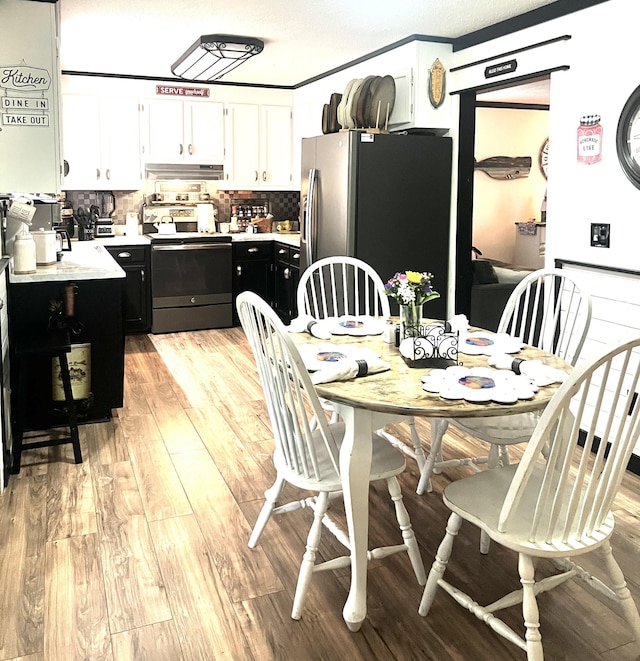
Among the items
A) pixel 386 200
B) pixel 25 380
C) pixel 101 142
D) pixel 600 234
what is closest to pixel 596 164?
pixel 600 234

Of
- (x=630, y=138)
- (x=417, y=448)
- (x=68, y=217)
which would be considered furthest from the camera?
(x=68, y=217)

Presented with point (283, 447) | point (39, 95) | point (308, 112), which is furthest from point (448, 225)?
point (283, 447)

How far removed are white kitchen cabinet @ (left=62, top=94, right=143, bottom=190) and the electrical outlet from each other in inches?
165

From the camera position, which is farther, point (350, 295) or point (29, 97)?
point (350, 295)

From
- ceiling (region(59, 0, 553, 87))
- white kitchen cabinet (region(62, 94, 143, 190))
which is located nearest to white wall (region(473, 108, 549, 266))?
ceiling (region(59, 0, 553, 87))

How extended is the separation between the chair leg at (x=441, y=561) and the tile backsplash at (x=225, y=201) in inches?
210

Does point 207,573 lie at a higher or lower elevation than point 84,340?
lower

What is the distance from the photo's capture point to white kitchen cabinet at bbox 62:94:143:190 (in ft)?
20.0

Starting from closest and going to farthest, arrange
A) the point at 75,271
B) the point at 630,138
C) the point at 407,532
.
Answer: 1. the point at 407,532
2. the point at 630,138
3. the point at 75,271

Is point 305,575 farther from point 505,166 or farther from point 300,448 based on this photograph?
point 505,166

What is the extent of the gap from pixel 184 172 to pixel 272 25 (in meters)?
2.36

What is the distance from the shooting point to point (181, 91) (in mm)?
6422

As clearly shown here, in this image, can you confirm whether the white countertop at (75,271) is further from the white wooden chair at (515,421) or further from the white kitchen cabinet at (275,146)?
the white kitchen cabinet at (275,146)

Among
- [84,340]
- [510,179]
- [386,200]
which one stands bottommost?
[84,340]
